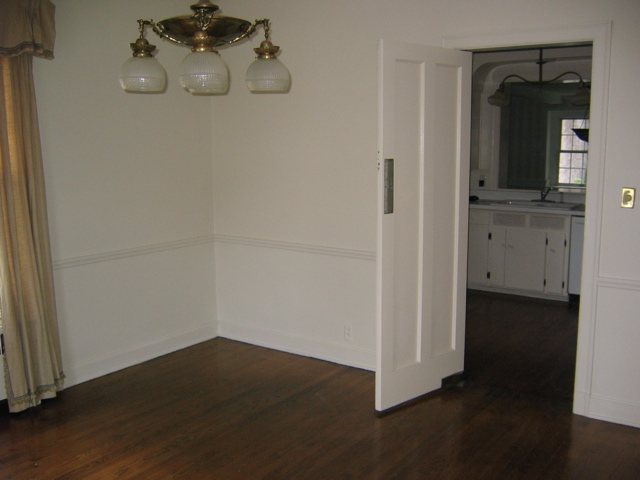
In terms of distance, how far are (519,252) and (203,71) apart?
15.2 feet

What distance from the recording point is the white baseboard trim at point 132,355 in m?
3.90

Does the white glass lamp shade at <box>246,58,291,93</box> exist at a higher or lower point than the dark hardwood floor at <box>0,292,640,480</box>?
higher

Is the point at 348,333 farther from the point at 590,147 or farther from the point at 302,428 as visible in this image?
the point at 590,147

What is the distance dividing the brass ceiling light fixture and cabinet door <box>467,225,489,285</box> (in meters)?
4.12

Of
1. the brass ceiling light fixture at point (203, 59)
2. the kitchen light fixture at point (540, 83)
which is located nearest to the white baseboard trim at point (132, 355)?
the brass ceiling light fixture at point (203, 59)

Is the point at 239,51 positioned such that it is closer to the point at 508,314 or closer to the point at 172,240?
the point at 172,240

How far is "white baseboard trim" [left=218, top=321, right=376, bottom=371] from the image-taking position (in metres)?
4.16

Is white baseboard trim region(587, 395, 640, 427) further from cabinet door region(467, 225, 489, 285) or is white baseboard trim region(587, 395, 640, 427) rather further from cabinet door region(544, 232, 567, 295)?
Answer: cabinet door region(467, 225, 489, 285)

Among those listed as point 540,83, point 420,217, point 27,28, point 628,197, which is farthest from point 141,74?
point 540,83

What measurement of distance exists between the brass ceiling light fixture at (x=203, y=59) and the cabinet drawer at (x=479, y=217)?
407cm

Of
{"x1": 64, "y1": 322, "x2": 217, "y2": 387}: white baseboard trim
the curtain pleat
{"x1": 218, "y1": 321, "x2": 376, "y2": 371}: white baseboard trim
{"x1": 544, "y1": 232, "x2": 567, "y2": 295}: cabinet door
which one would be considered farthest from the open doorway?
the curtain pleat

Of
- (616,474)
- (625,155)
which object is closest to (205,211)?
(625,155)

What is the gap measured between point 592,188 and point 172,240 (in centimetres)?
283

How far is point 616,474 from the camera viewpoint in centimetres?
283
